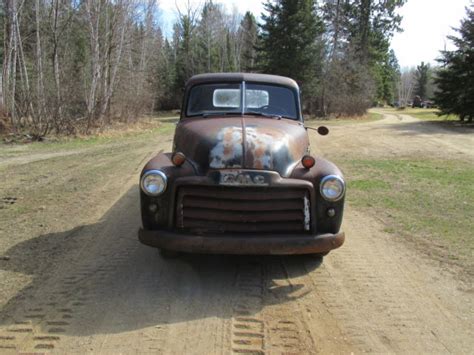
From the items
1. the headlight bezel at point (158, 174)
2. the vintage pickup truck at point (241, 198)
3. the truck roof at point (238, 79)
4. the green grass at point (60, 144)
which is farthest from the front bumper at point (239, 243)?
the green grass at point (60, 144)

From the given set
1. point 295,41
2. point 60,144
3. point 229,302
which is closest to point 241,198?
point 229,302

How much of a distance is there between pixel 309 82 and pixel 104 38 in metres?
17.9

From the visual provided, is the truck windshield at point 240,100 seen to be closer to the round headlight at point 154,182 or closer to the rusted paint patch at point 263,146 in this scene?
the rusted paint patch at point 263,146

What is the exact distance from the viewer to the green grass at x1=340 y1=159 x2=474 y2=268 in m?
7.00

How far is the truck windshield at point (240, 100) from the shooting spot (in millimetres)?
6543

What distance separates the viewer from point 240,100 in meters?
6.56

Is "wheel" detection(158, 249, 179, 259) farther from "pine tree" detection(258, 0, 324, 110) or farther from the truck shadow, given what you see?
"pine tree" detection(258, 0, 324, 110)

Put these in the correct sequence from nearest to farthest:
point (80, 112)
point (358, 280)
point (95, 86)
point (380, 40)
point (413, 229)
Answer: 1. point (358, 280)
2. point (413, 229)
3. point (80, 112)
4. point (95, 86)
5. point (380, 40)

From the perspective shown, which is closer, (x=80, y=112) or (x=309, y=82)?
(x=80, y=112)

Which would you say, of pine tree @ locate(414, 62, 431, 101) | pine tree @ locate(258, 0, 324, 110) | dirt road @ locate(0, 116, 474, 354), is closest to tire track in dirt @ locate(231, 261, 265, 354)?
dirt road @ locate(0, 116, 474, 354)

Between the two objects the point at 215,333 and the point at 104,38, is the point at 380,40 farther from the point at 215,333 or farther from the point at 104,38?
the point at 215,333

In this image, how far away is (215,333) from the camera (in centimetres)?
393

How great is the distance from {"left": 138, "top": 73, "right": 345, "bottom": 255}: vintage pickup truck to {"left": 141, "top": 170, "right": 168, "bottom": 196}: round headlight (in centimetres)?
1

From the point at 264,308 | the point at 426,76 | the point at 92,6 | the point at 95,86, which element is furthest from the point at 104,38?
the point at 426,76
